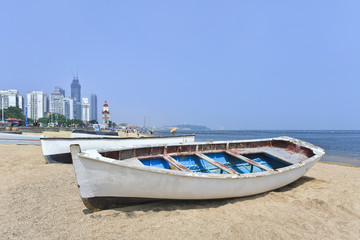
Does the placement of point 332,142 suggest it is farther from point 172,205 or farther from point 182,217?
point 182,217

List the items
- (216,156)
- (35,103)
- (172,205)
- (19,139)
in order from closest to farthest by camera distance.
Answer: (172,205), (216,156), (19,139), (35,103)

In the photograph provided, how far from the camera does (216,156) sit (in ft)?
23.9

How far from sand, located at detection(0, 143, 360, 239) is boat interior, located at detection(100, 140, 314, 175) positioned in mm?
914

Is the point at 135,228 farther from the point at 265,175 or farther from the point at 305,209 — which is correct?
the point at 305,209

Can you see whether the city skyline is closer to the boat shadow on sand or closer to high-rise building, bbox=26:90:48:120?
high-rise building, bbox=26:90:48:120

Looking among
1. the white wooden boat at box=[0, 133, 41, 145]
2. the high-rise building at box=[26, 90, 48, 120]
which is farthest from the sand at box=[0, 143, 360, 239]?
the high-rise building at box=[26, 90, 48, 120]

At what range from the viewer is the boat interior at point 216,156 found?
18.1 feet

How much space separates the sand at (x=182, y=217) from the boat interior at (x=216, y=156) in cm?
91

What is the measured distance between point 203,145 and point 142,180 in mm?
3614

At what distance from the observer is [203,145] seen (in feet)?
23.3

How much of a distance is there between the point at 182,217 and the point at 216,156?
3461 millimetres

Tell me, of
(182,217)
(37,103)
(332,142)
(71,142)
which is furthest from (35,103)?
(182,217)

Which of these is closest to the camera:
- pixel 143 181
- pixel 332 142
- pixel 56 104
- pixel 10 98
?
pixel 143 181

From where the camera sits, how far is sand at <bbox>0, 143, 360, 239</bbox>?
3.57m
